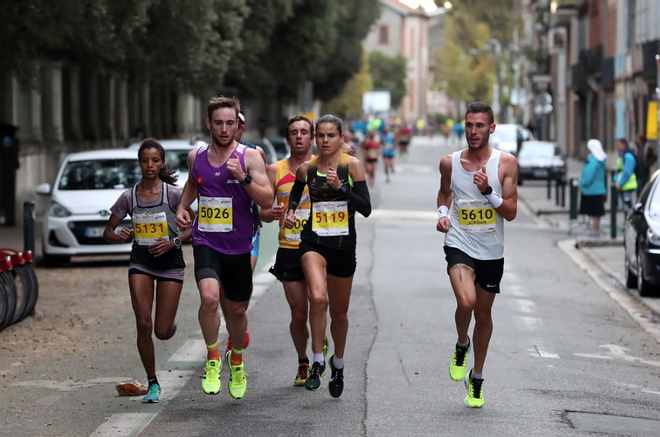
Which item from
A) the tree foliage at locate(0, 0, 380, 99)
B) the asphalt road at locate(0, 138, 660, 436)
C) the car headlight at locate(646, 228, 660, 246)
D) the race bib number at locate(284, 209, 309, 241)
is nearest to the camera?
the asphalt road at locate(0, 138, 660, 436)

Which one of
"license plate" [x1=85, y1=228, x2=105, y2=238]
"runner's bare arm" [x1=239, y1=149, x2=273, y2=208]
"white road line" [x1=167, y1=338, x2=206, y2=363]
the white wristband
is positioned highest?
"runner's bare arm" [x1=239, y1=149, x2=273, y2=208]

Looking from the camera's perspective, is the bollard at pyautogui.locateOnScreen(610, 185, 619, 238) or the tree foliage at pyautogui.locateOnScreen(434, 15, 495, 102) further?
the tree foliage at pyautogui.locateOnScreen(434, 15, 495, 102)

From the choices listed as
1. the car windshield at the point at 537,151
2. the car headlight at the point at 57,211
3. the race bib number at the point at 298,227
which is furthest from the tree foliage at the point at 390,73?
the race bib number at the point at 298,227

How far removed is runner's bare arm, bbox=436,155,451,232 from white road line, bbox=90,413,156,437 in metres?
1.96

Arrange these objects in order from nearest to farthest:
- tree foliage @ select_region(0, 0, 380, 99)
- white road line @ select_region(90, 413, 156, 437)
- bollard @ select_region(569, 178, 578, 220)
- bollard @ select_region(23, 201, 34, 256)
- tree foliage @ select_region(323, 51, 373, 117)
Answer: white road line @ select_region(90, 413, 156, 437), bollard @ select_region(23, 201, 34, 256), tree foliage @ select_region(0, 0, 380, 99), bollard @ select_region(569, 178, 578, 220), tree foliage @ select_region(323, 51, 373, 117)

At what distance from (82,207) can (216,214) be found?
8.98 m

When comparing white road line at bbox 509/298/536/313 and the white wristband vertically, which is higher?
the white wristband

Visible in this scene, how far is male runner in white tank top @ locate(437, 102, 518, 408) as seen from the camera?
7230mm

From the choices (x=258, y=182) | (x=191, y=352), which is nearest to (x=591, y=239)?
(x=191, y=352)

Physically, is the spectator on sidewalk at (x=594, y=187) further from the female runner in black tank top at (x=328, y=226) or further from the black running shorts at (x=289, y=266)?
the female runner in black tank top at (x=328, y=226)

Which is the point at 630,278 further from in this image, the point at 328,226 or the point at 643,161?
the point at 643,161

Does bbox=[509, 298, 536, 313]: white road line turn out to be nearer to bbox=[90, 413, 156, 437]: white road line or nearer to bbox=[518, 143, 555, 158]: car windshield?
bbox=[90, 413, 156, 437]: white road line

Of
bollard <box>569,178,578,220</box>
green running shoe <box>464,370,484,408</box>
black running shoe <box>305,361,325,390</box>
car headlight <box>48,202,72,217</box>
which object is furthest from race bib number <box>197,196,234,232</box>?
bollard <box>569,178,578,220</box>

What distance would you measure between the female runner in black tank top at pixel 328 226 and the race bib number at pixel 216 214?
40cm
